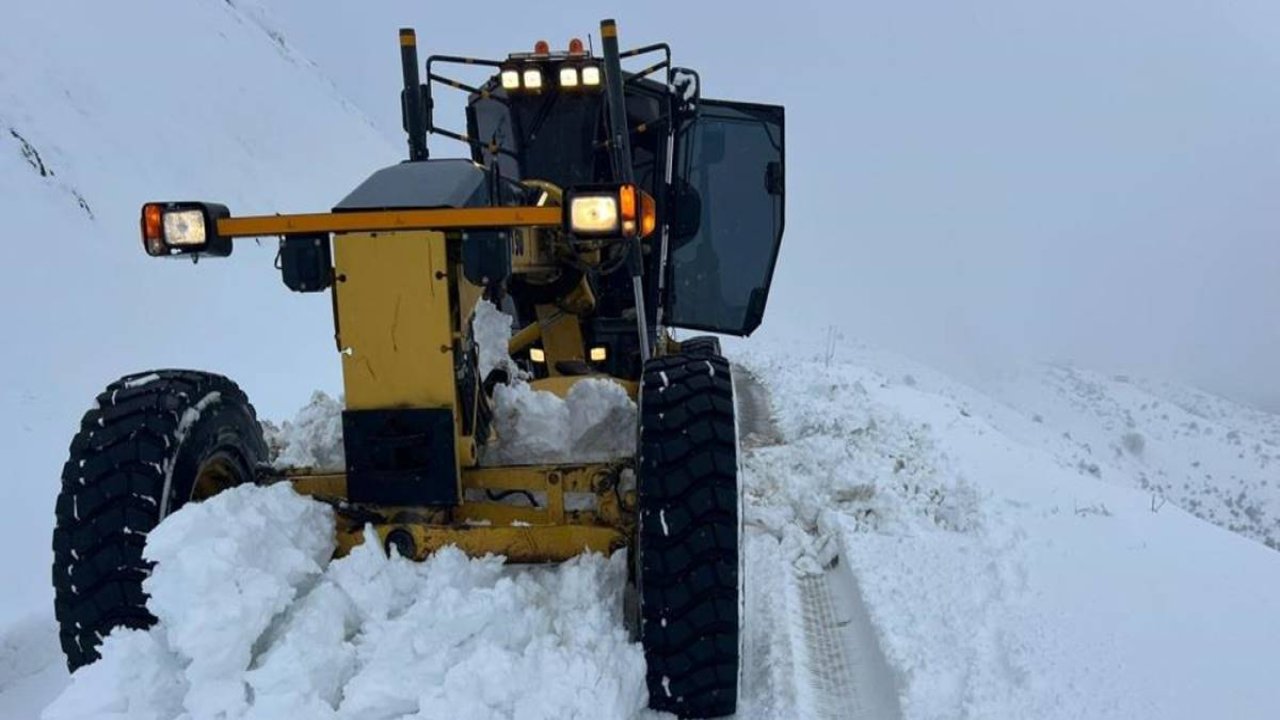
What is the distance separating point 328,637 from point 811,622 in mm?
1949

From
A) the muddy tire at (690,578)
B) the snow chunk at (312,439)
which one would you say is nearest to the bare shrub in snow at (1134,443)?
the snow chunk at (312,439)

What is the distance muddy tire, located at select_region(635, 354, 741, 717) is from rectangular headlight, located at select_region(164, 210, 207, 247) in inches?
60.9

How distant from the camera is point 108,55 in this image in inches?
520

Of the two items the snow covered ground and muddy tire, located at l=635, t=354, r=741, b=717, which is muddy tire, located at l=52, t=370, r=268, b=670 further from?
muddy tire, located at l=635, t=354, r=741, b=717

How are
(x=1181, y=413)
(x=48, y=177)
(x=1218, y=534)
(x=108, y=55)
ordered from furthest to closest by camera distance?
(x=1181, y=413) → (x=108, y=55) → (x=48, y=177) → (x=1218, y=534)

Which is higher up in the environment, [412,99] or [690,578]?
[412,99]

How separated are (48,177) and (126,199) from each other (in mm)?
1244

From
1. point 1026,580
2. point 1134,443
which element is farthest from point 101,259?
point 1134,443

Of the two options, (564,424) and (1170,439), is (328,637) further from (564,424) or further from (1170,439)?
(1170,439)

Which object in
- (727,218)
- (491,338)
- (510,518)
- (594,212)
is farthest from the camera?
(727,218)

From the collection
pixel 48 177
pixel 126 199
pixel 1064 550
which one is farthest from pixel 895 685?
pixel 126 199

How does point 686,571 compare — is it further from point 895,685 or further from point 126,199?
point 126,199

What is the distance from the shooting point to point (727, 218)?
19.5 feet

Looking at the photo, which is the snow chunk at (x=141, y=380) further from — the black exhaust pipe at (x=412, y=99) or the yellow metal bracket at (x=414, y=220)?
the black exhaust pipe at (x=412, y=99)
